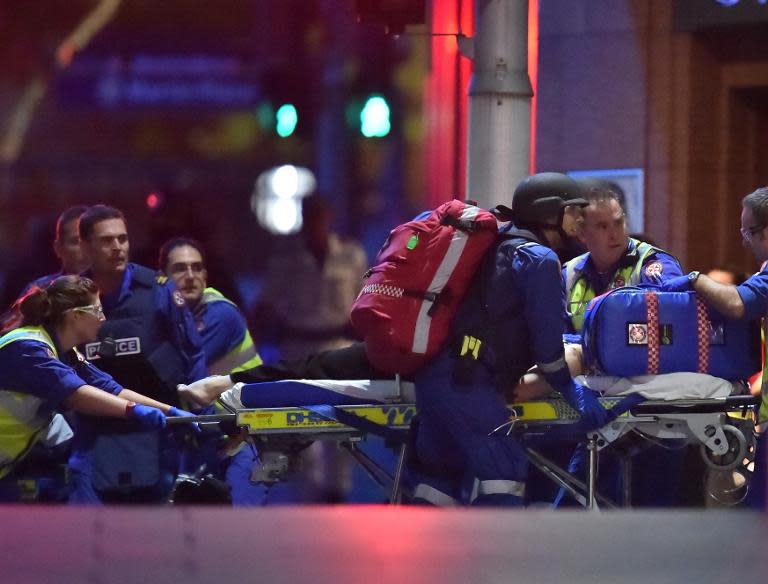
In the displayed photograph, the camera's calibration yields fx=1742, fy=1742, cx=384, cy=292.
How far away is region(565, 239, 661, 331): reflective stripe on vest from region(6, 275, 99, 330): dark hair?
2143 millimetres

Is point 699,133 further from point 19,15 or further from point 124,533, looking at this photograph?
point 19,15

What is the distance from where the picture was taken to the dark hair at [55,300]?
24.2ft

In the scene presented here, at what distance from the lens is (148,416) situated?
728cm

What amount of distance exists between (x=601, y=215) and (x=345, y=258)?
3268 millimetres

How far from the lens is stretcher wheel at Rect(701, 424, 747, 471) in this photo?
7.06 m

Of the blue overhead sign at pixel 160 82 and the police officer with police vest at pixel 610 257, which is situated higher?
the blue overhead sign at pixel 160 82

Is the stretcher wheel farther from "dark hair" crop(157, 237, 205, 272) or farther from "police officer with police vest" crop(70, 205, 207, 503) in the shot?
"dark hair" crop(157, 237, 205, 272)

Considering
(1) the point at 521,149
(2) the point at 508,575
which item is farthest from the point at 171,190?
(2) the point at 508,575

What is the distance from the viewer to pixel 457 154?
39.0ft

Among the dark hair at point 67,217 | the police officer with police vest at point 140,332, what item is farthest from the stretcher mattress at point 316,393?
the dark hair at point 67,217

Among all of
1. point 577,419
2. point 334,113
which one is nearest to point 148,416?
point 577,419

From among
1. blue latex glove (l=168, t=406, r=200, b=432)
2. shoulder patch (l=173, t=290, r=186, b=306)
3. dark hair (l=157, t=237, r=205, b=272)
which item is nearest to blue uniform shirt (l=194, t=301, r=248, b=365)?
dark hair (l=157, t=237, r=205, b=272)

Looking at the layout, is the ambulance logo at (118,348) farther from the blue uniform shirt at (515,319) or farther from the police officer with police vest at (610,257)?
the police officer with police vest at (610,257)

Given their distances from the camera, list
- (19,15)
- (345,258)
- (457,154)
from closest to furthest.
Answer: (345,258), (457,154), (19,15)
